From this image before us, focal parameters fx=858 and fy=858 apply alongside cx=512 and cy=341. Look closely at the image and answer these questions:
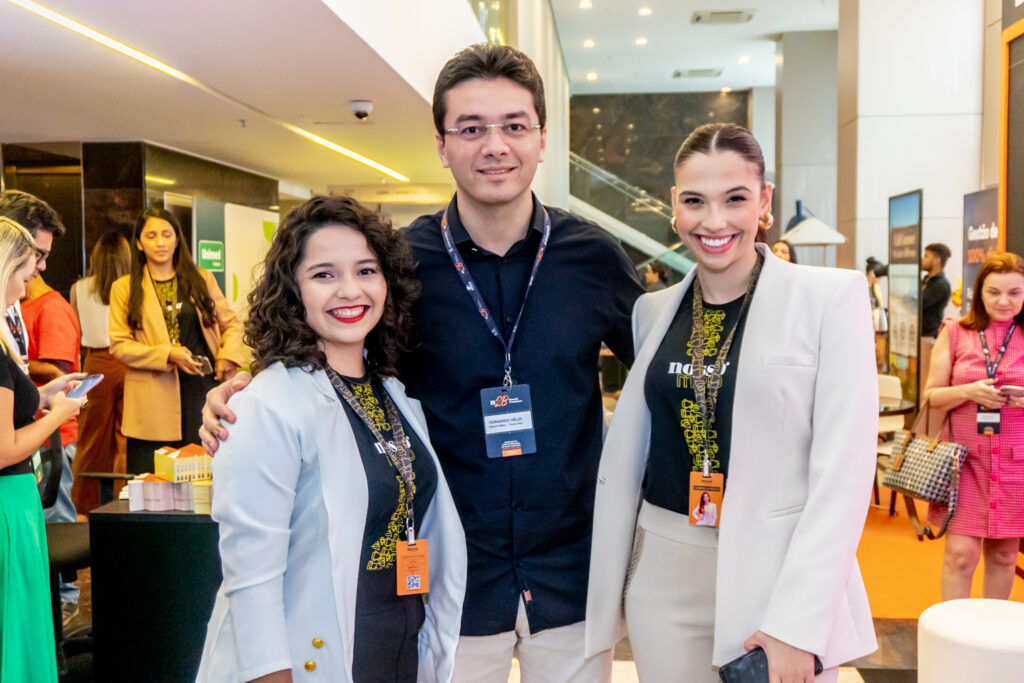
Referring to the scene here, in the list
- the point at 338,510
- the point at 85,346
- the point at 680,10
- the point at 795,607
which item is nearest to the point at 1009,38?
the point at 795,607

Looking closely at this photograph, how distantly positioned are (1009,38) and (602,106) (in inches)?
672

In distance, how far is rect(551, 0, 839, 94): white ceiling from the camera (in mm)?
13844

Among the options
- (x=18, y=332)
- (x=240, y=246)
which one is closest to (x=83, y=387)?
(x=18, y=332)

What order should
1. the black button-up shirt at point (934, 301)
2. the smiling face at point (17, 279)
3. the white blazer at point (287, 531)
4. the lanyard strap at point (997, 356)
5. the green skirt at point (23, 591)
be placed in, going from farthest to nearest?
the black button-up shirt at point (934, 301) < the lanyard strap at point (997, 356) < the smiling face at point (17, 279) < the green skirt at point (23, 591) < the white blazer at point (287, 531)

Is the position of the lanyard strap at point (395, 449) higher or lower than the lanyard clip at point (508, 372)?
lower

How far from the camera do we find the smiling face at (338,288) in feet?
5.55

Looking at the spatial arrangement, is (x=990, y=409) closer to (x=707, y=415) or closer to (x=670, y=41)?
(x=707, y=415)

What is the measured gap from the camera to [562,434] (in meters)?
1.97

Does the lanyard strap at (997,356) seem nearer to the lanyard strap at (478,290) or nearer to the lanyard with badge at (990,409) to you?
the lanyard with badge at (990,409)

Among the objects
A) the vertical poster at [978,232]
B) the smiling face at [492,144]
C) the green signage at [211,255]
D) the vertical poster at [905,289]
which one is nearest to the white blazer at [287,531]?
the smiling face at [492,144]

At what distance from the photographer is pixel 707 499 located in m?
1.69

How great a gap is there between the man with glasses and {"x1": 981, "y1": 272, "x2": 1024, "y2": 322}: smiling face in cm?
263

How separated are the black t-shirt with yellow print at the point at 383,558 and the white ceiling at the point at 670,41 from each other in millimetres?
13038

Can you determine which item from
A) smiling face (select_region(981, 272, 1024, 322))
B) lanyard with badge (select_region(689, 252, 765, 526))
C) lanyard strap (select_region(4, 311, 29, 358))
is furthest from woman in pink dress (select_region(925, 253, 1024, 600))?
lanyard strap (select_region(4, 311, 29, 358))
